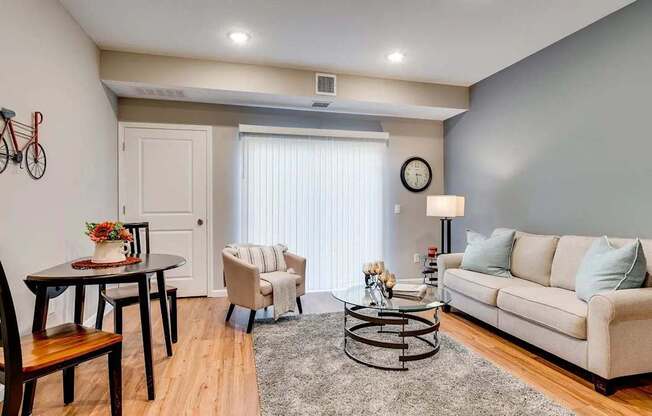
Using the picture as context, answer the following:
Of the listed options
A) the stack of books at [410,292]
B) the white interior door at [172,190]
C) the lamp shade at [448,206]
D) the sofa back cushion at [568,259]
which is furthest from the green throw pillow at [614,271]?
the white interior door at [172,190]

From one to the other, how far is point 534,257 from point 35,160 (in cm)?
391

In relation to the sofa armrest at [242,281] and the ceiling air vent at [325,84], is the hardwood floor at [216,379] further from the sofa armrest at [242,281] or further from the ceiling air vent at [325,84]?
the ceiling air vent at [325,84]

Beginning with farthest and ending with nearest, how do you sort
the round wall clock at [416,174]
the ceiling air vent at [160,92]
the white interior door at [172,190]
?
1. the round wall clock at [416,174]
2. the white interior door at [172,190]
3. the ceiling air vent at [160,92]

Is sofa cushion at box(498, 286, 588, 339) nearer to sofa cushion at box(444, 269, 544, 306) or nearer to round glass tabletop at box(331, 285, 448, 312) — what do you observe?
sofa cushion at box(444, 269, 544, 306)

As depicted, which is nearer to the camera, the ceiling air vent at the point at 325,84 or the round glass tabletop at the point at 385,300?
the round glass tabletop at the point at 385,300

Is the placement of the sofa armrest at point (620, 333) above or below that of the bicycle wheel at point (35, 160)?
below

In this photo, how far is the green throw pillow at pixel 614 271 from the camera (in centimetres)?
227

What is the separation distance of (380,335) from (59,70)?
3234 mm

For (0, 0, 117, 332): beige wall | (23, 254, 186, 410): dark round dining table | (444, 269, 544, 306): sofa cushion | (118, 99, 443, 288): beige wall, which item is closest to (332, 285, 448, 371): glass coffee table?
(444, 269, 544, 306): sofa cushion

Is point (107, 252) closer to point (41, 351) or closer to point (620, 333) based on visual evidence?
point (41, 351)

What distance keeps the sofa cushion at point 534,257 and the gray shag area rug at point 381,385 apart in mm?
1003

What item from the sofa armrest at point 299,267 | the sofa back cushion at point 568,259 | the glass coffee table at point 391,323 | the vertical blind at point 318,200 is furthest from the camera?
the vertical blind at point 318,200

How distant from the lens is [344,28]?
3.10 meters

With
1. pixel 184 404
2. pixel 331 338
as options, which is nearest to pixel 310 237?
pixel 331 338
